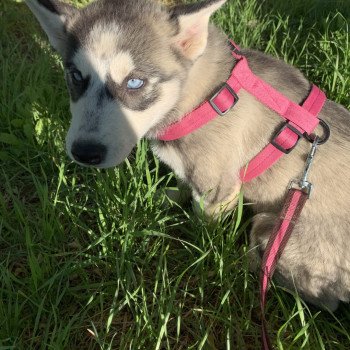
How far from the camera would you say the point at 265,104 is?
2.18 metres

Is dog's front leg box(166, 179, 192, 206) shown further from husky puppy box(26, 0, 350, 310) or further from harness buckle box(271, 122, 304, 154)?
harness buckle box(271, 122, 304, 154)

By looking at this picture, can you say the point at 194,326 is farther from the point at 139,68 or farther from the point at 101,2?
the point at 101,2

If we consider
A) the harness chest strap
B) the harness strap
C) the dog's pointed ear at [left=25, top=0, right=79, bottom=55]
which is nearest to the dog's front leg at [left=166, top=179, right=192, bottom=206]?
the harness strap

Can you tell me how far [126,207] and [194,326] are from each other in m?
0.75

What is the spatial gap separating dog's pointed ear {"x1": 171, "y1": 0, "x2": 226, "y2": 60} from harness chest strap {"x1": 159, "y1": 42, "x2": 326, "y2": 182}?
0.74 ft

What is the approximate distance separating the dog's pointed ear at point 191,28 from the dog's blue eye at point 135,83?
31 cm

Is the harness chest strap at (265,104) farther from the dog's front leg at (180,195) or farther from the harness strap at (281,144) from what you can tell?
the dog's front leg at (180,195)

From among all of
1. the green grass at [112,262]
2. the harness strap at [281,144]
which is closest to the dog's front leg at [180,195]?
the green grass at [112,262]

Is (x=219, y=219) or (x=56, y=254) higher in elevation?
(x=219, y=219)

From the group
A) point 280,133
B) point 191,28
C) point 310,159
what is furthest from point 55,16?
point 310,159

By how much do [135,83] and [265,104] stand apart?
0.70m

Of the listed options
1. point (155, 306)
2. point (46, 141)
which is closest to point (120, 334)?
point (155, 306)

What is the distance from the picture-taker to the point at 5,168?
2.98m

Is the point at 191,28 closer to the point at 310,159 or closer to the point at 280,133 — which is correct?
the point at 280,133
